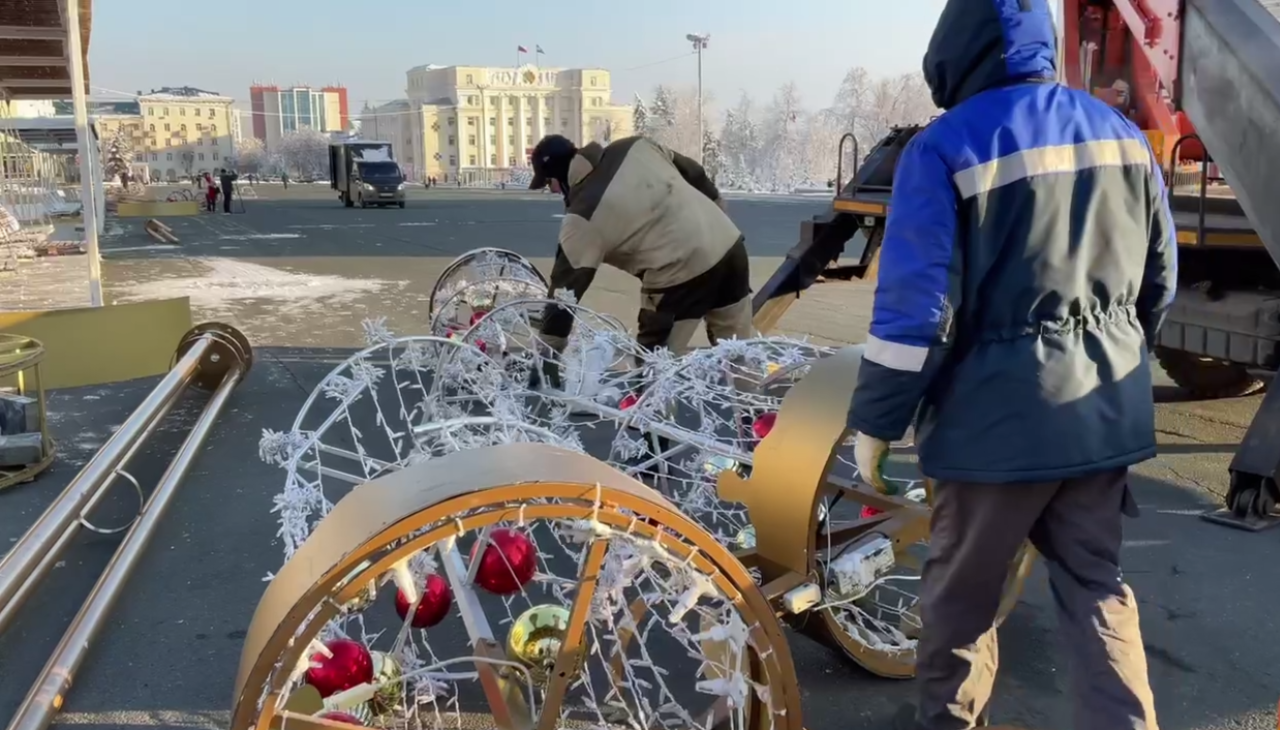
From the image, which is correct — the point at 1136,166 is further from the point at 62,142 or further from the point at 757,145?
the point at 757,145

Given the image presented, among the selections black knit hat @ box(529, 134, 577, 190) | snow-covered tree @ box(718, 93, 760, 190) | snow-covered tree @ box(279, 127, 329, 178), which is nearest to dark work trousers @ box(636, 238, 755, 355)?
black knit hat @ box(529, 134, 577, 190)

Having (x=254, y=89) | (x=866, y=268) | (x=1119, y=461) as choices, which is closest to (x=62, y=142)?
(x=866, y=268)

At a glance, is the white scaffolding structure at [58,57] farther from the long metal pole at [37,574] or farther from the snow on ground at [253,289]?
the long metal pole at [37,574]

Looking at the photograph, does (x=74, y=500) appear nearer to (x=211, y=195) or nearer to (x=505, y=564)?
(x=505, y=564)

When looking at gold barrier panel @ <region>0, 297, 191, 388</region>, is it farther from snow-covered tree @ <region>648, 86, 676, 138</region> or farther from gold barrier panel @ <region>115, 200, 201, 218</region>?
snow-covered tree @ <region>648, 86, 676, 138</region>

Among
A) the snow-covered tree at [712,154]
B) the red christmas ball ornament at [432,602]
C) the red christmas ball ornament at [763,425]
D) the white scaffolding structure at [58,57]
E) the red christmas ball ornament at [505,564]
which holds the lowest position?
the red christmas ball ornament at [432,602]

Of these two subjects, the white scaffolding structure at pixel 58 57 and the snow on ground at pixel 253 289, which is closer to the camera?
the white scaffolding structure at pixel 58 57

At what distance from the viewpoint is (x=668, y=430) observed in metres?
3.31

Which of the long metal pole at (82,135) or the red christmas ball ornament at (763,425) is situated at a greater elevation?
the long metal pole at (82,135)

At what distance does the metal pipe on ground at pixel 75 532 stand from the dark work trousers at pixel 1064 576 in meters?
2.35

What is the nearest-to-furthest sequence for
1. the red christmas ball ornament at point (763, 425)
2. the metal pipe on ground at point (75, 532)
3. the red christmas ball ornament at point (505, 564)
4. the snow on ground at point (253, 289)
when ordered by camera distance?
the red christmas ball ornament at point (505, 564) → the metal pipe on ground at point (75, 532) → the red christmas ball ornament at point (763, 425) → the snow on ground at point (253, 289)

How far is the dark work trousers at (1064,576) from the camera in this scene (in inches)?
87.9

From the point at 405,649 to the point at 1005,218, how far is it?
78.2 inches

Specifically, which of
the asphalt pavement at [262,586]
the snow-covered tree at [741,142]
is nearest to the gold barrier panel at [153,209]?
the asphalt pavement at [262,586]
